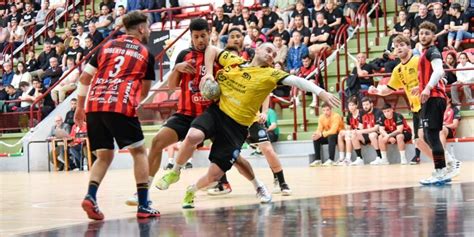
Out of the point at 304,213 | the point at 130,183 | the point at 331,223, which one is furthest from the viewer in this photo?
the point at 130,183

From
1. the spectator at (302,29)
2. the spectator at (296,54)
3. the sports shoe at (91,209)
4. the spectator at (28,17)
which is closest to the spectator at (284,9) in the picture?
the spectator at (302,29)

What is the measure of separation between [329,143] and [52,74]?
1068cm

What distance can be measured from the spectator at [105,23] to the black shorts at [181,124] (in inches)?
747

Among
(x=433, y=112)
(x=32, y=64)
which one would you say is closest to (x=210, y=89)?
(x=433, y=112)

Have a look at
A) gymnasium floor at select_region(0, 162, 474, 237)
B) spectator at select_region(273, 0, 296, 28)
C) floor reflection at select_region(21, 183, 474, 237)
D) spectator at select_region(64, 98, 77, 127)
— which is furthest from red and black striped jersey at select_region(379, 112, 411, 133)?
floor reflection at select_region(21, 183, 474, 237)

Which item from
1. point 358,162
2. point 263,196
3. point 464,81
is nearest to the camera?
point 263,196

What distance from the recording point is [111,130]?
29.3ft

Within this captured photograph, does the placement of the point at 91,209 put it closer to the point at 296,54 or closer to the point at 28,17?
the point at 296,54

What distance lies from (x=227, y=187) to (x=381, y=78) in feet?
36.1

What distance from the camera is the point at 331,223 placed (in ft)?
25.1


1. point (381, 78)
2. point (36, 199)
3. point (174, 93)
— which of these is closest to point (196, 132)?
point (36, 199)

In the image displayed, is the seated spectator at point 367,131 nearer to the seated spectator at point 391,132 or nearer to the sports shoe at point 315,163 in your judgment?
the seated spectator at point 391,132

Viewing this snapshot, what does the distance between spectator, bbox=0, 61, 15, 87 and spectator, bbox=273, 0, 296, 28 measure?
842 centimetres

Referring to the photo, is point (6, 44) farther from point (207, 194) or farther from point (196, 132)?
point (196, 132)
